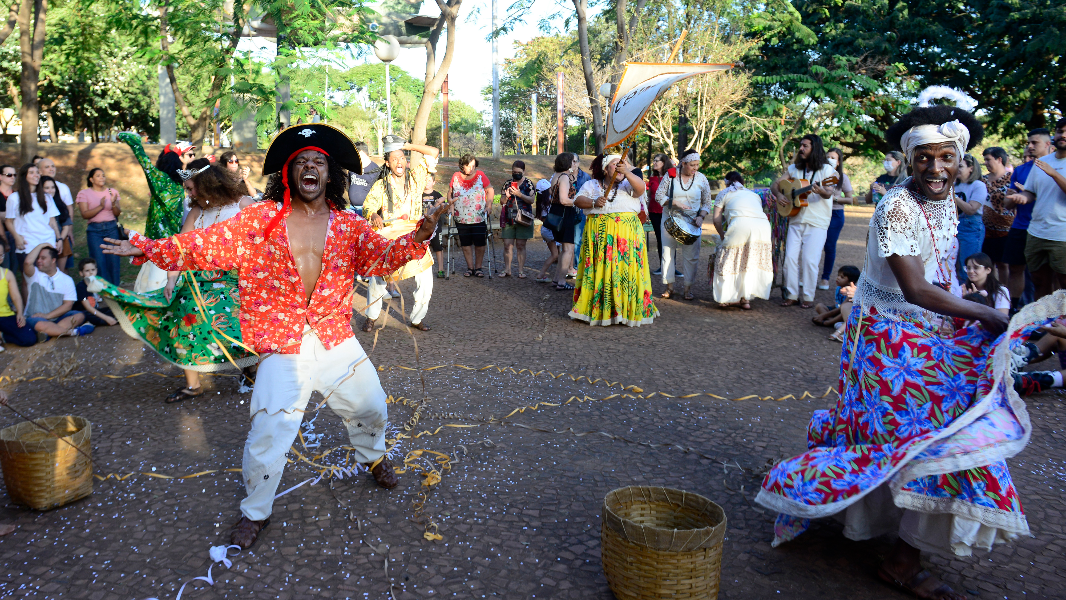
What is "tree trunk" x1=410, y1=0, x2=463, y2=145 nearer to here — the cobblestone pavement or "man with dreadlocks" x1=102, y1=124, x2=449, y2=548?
the cobblestone pavement

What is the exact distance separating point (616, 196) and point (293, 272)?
199 inches

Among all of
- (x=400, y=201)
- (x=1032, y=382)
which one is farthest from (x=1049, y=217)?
(x=400, y=201)

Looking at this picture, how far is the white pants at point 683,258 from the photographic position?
31.3 ft

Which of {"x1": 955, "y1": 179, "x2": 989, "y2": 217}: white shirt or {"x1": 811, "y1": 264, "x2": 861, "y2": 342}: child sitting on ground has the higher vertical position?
{"x1": 955, "y1": 179, "x2": 989, "y2": 217}: white shirt

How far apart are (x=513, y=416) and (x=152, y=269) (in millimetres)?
3456

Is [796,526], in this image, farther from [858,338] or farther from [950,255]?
[950,255]

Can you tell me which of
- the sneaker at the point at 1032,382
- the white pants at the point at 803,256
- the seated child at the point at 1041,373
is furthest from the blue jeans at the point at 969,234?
the sneaker at the point at 1032,382

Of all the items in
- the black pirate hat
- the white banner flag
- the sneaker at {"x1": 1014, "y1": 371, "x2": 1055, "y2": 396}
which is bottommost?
the sneaker at {"x1": 1014, "y1": 371, "x2": 1055, "y2": 396}

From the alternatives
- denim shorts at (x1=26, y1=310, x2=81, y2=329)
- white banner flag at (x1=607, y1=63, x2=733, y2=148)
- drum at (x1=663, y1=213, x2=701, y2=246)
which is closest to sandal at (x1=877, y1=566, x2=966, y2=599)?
white banner flag at (x1=607, y1=63, x2=733, y2=148)

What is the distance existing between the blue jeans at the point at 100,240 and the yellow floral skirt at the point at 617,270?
593 cm

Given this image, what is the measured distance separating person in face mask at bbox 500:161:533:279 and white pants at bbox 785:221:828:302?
13.3 ft

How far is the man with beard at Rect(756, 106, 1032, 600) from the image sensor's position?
2.76 metres

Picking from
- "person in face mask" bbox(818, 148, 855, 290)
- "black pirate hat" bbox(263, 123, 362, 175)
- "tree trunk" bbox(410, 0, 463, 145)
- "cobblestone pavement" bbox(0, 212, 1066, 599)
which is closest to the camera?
"cobblestone pavement" bbox(0, 212, 1066, 599)

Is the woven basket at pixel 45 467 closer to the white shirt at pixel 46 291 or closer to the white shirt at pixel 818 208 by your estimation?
the white shirt at pixel 46 291
